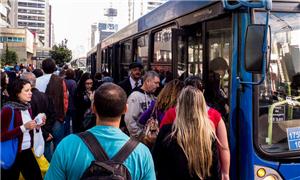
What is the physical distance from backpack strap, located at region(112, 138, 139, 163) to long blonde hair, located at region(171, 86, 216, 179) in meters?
0.79

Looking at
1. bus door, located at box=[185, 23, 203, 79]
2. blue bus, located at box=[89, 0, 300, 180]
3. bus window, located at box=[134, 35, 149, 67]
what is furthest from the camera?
bus window, located at box=[134, 35, 149, 67]

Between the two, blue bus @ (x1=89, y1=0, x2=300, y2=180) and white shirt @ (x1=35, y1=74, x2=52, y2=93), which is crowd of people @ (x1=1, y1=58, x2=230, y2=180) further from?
white shirt @ (x1=35, y1=74, x2=52, y2=93)

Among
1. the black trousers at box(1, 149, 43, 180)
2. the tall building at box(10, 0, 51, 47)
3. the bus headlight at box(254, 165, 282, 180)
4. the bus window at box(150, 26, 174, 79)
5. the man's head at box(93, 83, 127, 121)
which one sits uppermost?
the tall building at box(10, 0, 51, 47)

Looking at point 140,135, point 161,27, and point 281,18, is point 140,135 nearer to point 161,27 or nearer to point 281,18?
point 281,18

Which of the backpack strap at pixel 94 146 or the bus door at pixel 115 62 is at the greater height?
the bus door at pixel 115 62

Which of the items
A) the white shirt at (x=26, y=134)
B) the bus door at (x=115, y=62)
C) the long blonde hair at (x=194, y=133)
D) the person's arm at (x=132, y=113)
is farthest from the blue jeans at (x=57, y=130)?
the long blonde hair at (x=194, y=133)

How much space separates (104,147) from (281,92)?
212 cm

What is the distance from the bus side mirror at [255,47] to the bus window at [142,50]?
144 inches

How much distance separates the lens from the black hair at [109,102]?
2.35 metres

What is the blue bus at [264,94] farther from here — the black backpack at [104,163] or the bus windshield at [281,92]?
the black backpack at [104,163]

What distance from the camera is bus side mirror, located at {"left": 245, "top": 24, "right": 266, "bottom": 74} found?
3406 mm

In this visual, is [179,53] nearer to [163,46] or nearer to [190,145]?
[163,46]

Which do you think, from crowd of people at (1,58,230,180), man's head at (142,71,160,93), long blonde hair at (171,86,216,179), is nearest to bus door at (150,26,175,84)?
man's head at (142,71,160,93)

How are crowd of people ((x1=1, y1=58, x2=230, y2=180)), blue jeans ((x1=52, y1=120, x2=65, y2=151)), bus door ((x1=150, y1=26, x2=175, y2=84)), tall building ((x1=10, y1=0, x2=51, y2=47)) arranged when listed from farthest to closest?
tall building ((x1=10, y1=0, x2=51, y2=47)) < blue jeans ((x1=52, y1=120, x2=65, y2=151)) < bus door ((x1=150, y1=26, x2=175, y2=84)) < crowd of people ((x1=1, y1=58, x2=230, y2=180))
